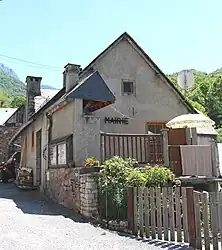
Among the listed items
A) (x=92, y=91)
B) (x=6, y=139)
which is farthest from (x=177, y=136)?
(x=6, y=139)

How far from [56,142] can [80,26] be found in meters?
5.25

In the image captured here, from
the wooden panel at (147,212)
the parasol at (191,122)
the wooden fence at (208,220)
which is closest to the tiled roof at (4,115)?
the parasol at (191,122)

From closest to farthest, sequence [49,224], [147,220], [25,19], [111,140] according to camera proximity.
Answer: [147,220] < [49,224] < [25,19] < [111,140]

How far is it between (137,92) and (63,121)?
4.86m

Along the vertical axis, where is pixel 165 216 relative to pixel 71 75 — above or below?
below

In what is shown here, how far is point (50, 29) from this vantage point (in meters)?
15.9

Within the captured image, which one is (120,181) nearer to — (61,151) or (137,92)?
(61,151)

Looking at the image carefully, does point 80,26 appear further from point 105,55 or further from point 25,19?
point 25,19

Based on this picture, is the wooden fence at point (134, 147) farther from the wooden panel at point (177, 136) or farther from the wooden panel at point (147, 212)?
the wooden panel at point (147, 212)

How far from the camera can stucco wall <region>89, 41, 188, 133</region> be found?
17.0m

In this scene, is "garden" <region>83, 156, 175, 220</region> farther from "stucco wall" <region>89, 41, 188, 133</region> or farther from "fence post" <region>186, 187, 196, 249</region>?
"stucco wall" <region>89, 41, 188, 133</region>

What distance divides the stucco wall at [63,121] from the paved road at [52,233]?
2884 millimetres

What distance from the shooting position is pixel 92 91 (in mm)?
12594

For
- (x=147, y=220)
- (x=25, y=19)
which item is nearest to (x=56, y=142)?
(x=25, y=19)
